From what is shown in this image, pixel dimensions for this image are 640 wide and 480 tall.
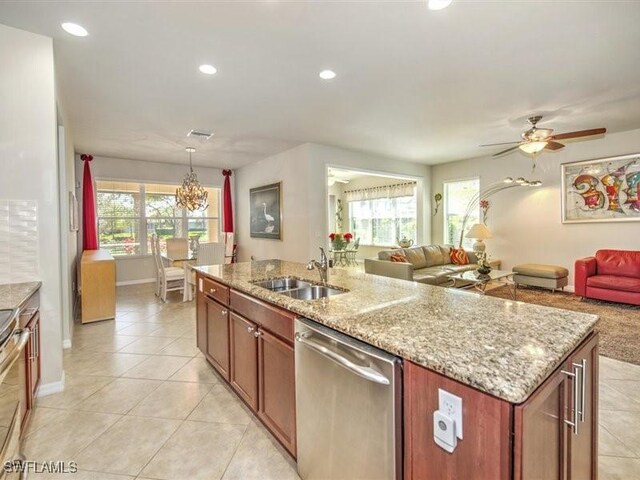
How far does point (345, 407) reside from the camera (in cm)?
126

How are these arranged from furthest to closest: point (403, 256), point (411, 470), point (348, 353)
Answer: point (403, 256)
point (348, 353)
point (411, 470)

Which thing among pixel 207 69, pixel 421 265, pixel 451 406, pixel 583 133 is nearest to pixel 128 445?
pixel 451 406

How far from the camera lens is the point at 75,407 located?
223 centimetres

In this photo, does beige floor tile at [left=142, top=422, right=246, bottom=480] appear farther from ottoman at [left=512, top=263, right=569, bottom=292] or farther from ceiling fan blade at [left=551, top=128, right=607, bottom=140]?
ottoman at [left=512, top=263, right=569, bottom=292]

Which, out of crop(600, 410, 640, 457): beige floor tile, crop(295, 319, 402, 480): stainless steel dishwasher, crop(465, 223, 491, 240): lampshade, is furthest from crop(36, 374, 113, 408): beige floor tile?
crop(465, 223, 491, 240): lampshade

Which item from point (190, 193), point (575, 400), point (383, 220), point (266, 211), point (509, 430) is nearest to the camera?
point (509, 430)

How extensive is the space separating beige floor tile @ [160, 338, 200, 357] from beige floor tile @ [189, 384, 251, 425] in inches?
33.0

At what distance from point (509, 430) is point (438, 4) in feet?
7.50

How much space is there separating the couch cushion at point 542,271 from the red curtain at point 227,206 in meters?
6.06

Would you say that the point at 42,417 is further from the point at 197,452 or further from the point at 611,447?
the point at 611,447

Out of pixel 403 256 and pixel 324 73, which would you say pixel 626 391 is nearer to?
pixel 403 256

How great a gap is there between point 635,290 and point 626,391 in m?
2.80

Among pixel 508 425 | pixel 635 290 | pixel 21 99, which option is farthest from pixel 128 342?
pixel 635 290

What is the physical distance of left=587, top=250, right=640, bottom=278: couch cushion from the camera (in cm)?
460
